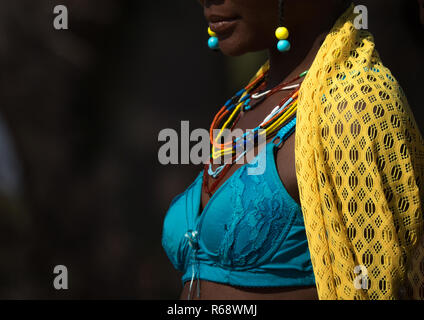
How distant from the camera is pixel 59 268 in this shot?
486 cm

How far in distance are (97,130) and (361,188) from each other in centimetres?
344

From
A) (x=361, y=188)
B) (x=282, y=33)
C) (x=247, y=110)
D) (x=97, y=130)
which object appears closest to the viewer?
(x=361, y=188)

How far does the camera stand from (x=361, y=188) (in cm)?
194

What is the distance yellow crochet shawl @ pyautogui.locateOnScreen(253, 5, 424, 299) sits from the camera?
1.92 m

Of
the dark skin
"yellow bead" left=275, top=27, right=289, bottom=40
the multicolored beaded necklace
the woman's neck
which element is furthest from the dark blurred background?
"yellow bead" left=275, top=27, right=289, bottom=40

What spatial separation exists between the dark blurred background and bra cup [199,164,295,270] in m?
2.76

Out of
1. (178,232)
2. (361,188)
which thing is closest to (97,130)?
(178,232)

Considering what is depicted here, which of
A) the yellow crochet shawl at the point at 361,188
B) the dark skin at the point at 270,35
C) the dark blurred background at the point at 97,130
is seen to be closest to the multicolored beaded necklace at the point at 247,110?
the dark skin at the point at 270,35

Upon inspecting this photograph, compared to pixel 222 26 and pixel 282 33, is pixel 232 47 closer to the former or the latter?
pixel 222 26

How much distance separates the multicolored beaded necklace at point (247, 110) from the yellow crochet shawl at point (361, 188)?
0.78ft

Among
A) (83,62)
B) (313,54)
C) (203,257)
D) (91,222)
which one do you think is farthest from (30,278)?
(313,54)

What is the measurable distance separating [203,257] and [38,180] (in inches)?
111

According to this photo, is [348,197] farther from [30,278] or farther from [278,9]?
[30,278]

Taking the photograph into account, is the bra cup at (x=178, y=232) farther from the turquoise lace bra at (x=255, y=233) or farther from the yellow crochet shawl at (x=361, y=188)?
the yellow crochet shawl at (x=361, y=188)
